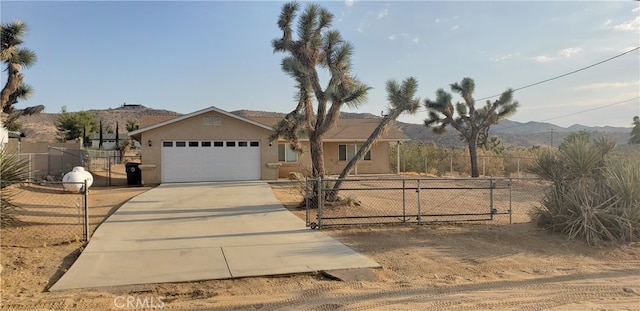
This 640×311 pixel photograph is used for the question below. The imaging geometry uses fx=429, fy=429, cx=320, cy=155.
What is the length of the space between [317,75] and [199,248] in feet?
28.1

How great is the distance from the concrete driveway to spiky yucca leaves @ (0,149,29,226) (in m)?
1.94

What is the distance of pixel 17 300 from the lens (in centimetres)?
539

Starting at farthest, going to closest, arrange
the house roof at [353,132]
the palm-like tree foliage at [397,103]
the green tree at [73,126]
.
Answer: the green tree at [73,126], the house roof at [353,132], the palm-like tree foliage at [397,103]

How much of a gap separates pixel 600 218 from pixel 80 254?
10.6m

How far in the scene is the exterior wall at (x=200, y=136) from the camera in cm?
2217

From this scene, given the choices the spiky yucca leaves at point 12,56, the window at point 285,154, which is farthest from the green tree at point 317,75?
the spiky yucca leaves at point 12,56

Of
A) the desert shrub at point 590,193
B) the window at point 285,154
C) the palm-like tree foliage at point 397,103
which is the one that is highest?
the palm-like tree foliage at point 397,103

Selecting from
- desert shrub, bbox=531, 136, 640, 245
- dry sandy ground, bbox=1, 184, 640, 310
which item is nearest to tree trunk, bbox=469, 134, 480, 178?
desert shrub, bbox=531, 136, 640, 245

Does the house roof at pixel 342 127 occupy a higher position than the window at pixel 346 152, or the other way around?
the house roof at pixel 342 127

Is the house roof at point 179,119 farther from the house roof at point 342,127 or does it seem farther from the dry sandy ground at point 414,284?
the dry sandy ground at point 414,284

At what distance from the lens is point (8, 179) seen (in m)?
10.3

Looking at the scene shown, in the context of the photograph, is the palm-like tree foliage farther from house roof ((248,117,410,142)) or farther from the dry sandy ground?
house roof ((248,117,410,142))

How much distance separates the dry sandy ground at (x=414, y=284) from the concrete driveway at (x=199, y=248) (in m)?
0.33

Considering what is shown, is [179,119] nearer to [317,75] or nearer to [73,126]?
[317,75]
